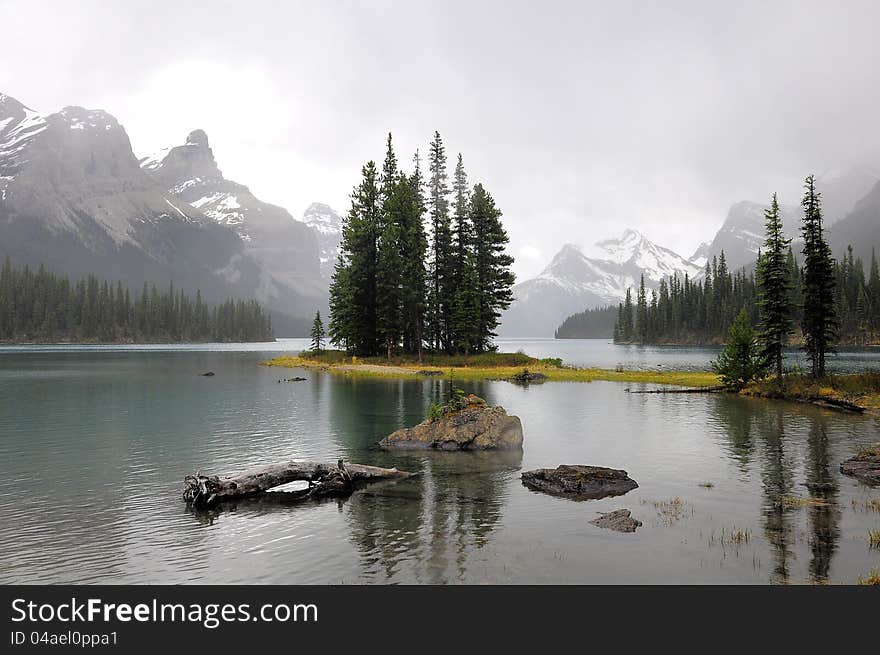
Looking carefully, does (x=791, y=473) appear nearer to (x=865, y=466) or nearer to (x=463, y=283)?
(x=865, y=466)

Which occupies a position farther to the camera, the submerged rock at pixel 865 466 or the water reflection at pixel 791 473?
the submerged rock at pixel 865 466

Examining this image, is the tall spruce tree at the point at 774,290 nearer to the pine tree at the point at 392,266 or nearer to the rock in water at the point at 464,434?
the rock in water at the point at 464,434

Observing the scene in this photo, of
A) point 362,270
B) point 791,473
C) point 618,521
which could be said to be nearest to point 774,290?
point 791,473

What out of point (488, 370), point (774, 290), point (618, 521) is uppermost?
point (774, 290)

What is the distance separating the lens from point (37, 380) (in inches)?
2516

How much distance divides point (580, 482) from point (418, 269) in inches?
2449

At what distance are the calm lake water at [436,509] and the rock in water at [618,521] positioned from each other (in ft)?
1.29

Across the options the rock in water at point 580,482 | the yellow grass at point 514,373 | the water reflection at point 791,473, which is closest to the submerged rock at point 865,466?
the water reflection at point 791,473

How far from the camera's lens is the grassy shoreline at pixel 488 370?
220 feet

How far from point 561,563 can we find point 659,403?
3640 centimetres

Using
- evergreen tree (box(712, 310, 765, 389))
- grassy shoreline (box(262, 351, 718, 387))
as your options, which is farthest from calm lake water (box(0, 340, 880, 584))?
grassy shoreline (box(262, 351, 718, 387))

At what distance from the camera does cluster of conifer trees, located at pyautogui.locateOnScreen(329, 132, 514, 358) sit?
79812 millimetres

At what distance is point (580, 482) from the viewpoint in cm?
1912
